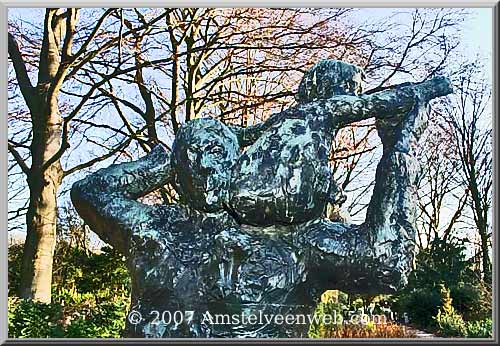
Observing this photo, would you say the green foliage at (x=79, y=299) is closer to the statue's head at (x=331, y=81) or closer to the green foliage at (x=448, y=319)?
the green foliage at (x=448, y=319)

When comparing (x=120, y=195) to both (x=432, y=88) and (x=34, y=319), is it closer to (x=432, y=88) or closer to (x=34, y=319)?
(x=432, y=88)

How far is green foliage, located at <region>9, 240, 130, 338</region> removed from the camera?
189 inches

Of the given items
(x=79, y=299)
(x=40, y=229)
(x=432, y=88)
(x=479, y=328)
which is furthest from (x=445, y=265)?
(x=432, y=88)

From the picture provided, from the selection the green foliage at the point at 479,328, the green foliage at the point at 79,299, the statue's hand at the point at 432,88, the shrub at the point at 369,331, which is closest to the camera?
the statue's hand at the point at 432,88

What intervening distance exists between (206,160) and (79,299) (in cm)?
313

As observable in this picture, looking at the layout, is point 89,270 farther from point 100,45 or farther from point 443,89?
point 443,89

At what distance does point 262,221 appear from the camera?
2205mm

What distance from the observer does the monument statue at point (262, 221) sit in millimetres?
2141

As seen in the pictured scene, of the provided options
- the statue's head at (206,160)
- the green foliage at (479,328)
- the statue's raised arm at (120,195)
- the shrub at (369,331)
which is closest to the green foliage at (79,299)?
the shrub at (369,331)

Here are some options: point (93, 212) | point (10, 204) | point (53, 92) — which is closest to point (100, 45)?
point (53, 92)

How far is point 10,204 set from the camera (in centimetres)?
502

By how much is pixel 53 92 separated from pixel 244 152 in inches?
127

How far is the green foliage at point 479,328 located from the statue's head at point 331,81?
111 inches

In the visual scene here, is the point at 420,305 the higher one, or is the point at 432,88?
the point at 432,88
